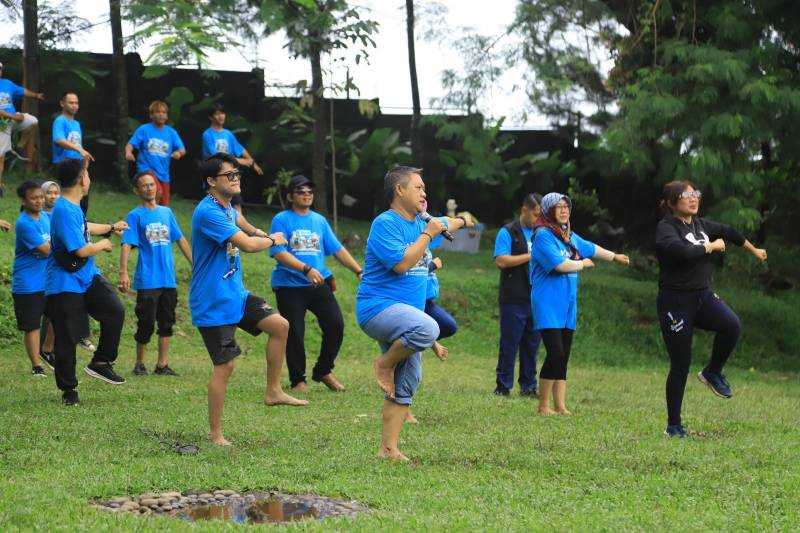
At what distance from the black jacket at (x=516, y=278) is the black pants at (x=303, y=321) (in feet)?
5.84

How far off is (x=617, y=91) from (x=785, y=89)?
3.27 meters

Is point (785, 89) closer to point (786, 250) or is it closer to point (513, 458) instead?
point (786, 250)

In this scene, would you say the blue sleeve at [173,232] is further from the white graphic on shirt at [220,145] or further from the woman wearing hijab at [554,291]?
the white graphic on shirt at [220,145]

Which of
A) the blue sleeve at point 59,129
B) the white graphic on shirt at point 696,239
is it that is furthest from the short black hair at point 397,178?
the blue sleeve at point 59,129

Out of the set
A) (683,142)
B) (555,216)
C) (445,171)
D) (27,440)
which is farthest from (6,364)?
(445,171)

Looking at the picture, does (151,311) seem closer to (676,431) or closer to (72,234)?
(72,234)

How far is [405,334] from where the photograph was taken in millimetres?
7164

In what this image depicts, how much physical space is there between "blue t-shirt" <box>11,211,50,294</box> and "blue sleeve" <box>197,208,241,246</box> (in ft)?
12.8

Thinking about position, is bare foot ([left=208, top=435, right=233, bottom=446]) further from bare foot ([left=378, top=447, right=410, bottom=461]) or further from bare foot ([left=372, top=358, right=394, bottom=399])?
bare foot ([left=372, top=358, right=394, bottom=399])

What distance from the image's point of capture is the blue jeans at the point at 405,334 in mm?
7156

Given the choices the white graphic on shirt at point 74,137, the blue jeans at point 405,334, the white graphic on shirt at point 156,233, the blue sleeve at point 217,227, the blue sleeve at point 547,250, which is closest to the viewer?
the blue jeans at point 405,334

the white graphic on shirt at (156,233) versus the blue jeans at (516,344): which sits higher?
the white graphic on shirt at (156,233)

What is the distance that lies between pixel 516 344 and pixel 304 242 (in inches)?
94.7

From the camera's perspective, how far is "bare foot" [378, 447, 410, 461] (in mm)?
7340
